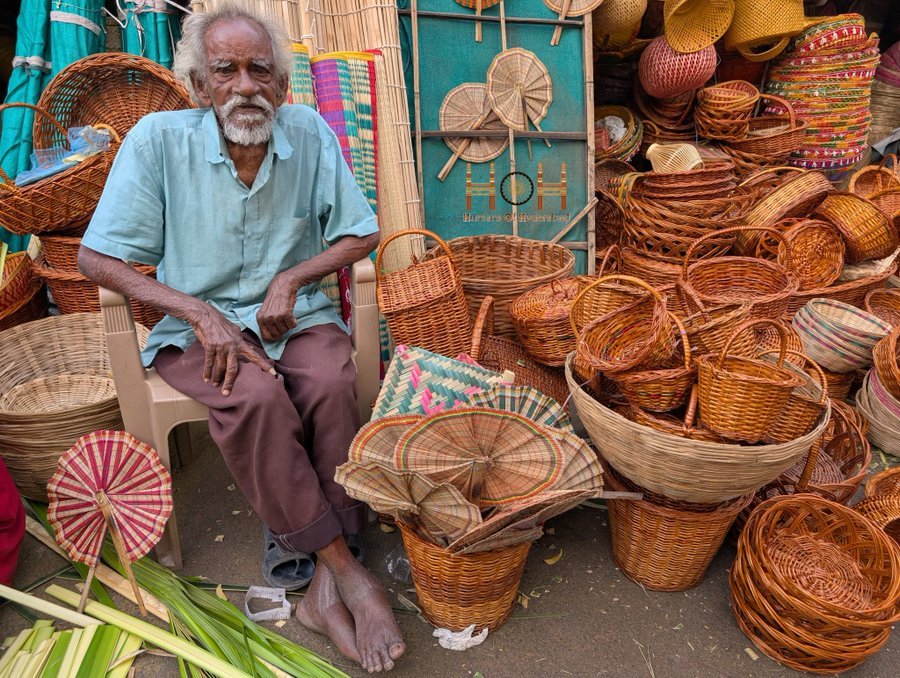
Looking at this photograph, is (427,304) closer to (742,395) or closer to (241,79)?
(241,79)

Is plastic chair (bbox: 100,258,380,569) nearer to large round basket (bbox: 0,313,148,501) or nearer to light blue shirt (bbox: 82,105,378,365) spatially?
light blue shirt (bbox: 82,105,378,365)

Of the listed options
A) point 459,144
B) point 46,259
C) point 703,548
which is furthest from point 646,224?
point 46,259

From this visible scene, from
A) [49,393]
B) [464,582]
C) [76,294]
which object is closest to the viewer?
[464,582]

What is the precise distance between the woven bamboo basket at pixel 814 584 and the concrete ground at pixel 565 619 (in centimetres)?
11

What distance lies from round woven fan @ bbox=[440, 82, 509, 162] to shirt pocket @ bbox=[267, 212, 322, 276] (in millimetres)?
1524

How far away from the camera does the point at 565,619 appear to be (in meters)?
1.94

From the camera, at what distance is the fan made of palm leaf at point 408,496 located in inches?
61.1

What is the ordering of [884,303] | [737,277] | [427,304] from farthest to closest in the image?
[884,303] → [737,277] → [427,304]

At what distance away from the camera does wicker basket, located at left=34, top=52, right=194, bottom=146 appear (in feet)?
8.98

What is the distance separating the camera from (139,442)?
6.16 ft

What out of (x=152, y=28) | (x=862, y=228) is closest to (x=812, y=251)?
(x=862, y=228)

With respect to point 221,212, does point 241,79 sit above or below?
above

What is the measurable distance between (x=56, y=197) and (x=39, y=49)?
1167mm

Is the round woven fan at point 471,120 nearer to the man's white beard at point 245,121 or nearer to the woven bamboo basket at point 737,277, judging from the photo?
the woven bamboo basket at point 737,277
